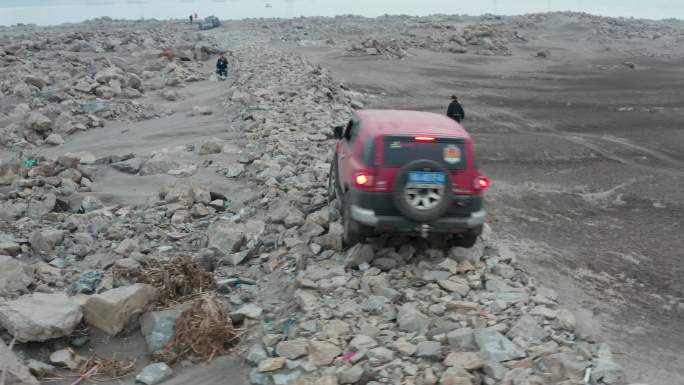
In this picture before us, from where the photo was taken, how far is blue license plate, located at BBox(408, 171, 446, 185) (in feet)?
24.1

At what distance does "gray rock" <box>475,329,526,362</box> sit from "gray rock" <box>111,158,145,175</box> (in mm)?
10508

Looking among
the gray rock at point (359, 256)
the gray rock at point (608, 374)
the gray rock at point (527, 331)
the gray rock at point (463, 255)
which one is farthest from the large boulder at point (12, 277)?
the gray rock at point (608, 374)

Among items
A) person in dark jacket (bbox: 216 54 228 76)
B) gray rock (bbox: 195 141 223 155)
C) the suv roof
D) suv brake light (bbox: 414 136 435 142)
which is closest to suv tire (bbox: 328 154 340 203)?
the suv roof

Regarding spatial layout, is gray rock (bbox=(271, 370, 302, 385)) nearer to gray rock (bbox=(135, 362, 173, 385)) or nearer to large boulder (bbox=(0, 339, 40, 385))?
gray rock (bbox=(135, 362, 173, 385))

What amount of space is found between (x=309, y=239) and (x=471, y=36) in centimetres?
4283

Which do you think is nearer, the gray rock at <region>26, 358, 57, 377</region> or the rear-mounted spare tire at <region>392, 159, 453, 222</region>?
the gray rock at <region>26, 358, 57, 377</region>

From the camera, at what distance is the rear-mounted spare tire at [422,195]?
24.1 ft

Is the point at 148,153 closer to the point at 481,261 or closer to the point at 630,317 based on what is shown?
the point at 481,261

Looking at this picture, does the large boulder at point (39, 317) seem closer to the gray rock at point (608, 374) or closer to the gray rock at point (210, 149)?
the gray rock at point (608, 374)

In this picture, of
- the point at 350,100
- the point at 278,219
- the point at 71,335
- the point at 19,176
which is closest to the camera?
the point at 71,335

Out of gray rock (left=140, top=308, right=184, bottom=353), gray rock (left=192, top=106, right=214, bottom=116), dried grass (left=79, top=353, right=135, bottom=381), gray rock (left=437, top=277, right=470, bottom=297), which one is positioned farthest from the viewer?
gray rock (left=192, top=106, right=214, bottom=116)

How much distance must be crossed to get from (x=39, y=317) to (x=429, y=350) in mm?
4423

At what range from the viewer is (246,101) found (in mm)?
20531

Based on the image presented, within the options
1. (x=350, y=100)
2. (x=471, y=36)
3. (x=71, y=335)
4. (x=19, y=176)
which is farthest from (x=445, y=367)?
(x=471, y=36)
